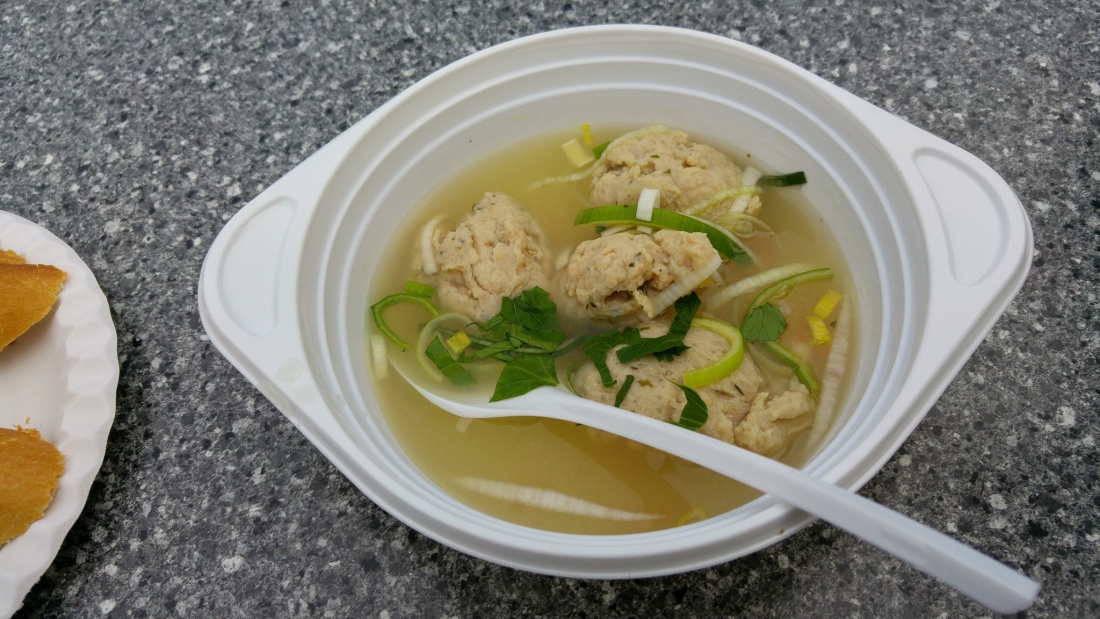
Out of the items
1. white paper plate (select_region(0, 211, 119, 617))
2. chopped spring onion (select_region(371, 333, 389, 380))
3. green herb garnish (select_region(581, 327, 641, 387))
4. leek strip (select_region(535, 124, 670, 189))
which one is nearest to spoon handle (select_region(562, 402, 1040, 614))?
green herb garnish (select_region(581, 327, 641, 387))

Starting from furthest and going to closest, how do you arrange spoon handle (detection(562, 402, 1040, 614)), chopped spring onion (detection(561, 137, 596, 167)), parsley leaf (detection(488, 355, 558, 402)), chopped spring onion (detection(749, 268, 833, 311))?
chopped spring onion (detection(561, 137, 596, 167)), chopped spring onion (detection(749, 268, 833, 311)), parsley leaf (detection(488, 355, 558, 402)), spoon handle (detection(562, 402, 1040, 614))

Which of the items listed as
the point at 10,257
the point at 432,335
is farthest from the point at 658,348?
the point at 10,257

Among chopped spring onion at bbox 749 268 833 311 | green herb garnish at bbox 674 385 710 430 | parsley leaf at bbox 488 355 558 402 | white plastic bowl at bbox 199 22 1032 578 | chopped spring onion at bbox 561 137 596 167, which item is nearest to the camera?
white plastic bowl at bbox 199 22 1032 578

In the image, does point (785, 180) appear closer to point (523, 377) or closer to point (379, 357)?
point (523, 377)

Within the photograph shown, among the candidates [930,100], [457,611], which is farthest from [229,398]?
[930,100]

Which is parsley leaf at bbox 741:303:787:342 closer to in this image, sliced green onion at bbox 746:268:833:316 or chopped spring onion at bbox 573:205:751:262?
sliced green onion at bbox 746:268:833:316

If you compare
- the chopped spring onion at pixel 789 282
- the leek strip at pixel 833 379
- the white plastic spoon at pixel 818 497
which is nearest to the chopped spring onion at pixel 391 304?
the white plastic spoon at pixel 818 497
